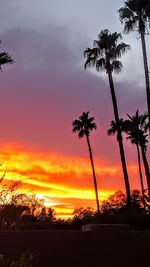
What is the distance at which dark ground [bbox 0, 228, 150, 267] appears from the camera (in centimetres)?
1494

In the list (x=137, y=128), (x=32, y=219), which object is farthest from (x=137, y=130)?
(x=32, y=219)

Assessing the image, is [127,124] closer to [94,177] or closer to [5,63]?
[94,177]

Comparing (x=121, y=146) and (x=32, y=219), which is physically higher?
(x=121, y=146)

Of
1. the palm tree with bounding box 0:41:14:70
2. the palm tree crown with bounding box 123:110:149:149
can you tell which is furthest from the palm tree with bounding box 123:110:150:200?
the palm tree with bounding box 0:41:14:70

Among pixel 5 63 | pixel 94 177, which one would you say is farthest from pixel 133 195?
pixel 5 63

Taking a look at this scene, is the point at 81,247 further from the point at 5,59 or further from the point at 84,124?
the point at 84,124

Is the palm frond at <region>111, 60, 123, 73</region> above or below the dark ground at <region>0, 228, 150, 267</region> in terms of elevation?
above

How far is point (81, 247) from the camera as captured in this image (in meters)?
16.1

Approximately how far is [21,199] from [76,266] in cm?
2152

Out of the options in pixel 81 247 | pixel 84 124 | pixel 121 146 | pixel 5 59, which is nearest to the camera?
pixel 81 247

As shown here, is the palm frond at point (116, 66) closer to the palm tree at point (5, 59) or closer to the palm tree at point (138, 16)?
the palm tree at point (138, 16)

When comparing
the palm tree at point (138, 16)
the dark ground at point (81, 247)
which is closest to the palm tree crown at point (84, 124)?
the palm tree at point (138, 16)

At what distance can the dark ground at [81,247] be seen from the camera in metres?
14.9

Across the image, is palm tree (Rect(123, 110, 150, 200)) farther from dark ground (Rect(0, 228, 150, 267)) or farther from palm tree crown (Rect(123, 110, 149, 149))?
dark ground (Rect(0, 228, 150, 267))
